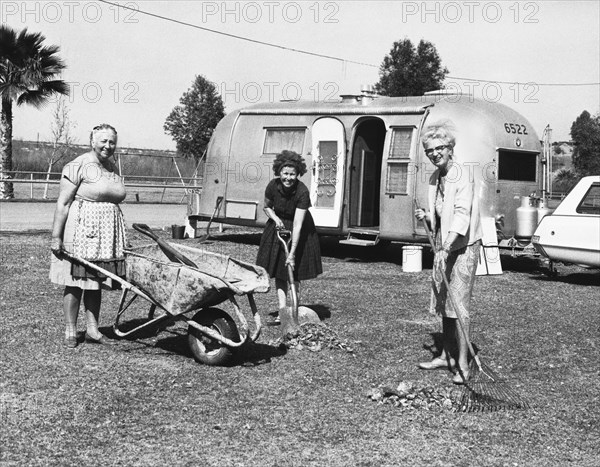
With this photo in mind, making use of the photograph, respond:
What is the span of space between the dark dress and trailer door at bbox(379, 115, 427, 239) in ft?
17.7

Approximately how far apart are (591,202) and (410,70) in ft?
90.5

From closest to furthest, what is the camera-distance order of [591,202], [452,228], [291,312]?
[452,228] → [291,312] → [591,202]

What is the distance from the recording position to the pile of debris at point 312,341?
717 cm

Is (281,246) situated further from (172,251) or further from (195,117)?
(195,117)

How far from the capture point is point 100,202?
6.89 m

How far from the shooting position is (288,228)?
7938 millimetres

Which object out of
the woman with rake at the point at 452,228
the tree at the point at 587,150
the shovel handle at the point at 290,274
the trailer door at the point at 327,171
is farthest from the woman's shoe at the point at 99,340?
the tree at the point at 587,150

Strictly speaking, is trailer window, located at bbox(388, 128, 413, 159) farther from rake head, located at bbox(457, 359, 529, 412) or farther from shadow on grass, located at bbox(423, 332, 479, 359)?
rake head, located at bbox(457, 359, 529, 412)

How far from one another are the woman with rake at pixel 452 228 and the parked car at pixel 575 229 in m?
5.69

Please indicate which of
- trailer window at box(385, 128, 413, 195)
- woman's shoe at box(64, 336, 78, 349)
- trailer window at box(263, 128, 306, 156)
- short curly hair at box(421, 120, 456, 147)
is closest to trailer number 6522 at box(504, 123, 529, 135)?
trailer window at box(385, 128, 413, 195)

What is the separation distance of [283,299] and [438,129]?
263cm

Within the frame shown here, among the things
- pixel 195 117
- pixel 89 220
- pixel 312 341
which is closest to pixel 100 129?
pixel 89 220

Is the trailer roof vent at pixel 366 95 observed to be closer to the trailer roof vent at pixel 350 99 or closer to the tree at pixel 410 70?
the trailer roof vent at pixel 350 99

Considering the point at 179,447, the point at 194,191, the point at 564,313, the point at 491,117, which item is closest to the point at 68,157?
the point at 194,191
